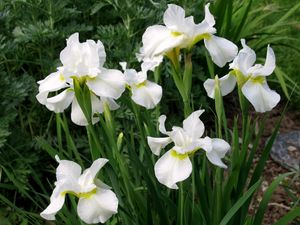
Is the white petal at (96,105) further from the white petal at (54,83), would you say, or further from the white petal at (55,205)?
the white petal at (55,205)

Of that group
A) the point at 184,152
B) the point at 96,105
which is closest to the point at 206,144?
the point at 184,152

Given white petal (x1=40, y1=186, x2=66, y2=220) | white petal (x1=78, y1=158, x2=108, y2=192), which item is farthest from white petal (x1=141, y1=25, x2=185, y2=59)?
white petal (x1=40, y1=186, x2=66, y2=220)

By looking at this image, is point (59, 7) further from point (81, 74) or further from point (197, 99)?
point (81, 74)

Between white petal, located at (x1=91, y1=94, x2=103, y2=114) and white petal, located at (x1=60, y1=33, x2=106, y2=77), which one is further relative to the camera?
white petal, located at (x1=91, y1=94, x2=103, y2=114)

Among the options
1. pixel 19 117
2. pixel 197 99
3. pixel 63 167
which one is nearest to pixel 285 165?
pixel 197 99

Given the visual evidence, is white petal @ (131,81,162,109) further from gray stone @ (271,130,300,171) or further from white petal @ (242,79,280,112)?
gray stone @ (271,130,300,171)

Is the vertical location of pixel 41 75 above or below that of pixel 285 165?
above

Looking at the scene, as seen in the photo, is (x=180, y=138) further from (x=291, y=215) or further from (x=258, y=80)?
(x=291, y=215)
